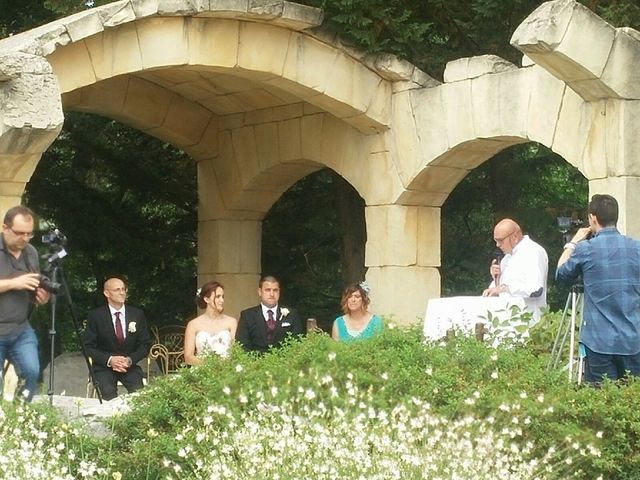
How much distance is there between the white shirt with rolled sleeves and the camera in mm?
10047

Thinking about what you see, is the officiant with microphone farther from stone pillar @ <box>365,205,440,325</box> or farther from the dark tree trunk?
the dark tree trunk

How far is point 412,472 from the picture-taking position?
642cm

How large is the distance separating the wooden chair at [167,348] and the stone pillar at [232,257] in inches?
24.3

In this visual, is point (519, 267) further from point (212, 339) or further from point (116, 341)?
point (116, 341)

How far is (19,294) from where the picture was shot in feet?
29.2

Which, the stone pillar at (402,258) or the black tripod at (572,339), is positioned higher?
the stone pillar at (402,258)

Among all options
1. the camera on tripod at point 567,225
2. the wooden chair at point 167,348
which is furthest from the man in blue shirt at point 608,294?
the wooden chair at point 167,348

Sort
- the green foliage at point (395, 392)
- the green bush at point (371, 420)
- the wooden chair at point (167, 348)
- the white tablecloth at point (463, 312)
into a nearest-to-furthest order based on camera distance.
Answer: the green bush at point (371, 420), the green foliage at point (395, 392), the white tablecloth at point (463, 312), the wooden chair at point (167, 348)

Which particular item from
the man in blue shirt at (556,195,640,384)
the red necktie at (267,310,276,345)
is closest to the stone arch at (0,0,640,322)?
the red necktie at (267,310,276,345)

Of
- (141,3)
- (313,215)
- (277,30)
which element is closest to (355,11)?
(277,30)

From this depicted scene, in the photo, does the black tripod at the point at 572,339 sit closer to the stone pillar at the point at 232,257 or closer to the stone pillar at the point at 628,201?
the stone pillar at the point at 628,201

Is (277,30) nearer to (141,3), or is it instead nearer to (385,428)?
(141,3)

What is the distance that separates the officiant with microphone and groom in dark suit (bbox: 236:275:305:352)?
1.69m

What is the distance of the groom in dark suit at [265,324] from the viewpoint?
1092 cm
